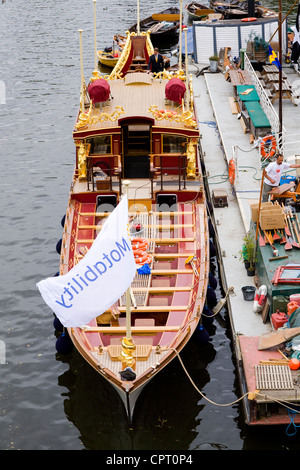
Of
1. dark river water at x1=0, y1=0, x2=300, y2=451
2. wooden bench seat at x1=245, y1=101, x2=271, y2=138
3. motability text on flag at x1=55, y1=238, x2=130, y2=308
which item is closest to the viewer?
motability text on flag at x1=55, y1=238, x2=130, y2=308

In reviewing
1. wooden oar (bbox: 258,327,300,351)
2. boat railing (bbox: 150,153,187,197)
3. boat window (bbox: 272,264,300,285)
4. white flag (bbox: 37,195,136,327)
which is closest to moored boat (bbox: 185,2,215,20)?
boat railing (bbox: 150,153,187,197)

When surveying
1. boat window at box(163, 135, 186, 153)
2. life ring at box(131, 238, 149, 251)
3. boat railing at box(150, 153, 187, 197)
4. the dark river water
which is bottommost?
the dark river water

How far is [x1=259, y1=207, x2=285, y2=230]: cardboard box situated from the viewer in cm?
1964

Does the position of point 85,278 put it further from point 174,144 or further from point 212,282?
point 174,144

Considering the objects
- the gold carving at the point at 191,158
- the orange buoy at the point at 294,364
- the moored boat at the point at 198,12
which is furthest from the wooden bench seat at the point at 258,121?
the moored boat at the point at 198,12

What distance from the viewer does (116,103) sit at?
25.2 meters

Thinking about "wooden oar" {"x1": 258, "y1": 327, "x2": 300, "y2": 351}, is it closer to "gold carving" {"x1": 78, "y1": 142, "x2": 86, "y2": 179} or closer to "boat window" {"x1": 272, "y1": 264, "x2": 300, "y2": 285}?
"boat window" {"x1": 272, "y1": 264, "x2": 300, "y2": 285}

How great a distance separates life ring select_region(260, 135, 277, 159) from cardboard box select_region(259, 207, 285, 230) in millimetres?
7555

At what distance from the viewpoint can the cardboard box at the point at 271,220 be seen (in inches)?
773

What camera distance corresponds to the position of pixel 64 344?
727 inches

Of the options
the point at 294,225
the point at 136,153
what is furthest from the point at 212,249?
the point at 136,153

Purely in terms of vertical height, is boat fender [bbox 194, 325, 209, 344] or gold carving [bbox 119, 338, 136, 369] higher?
gold carving [bbox 119, 338, 136, 369]

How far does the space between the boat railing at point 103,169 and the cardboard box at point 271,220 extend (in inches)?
216
